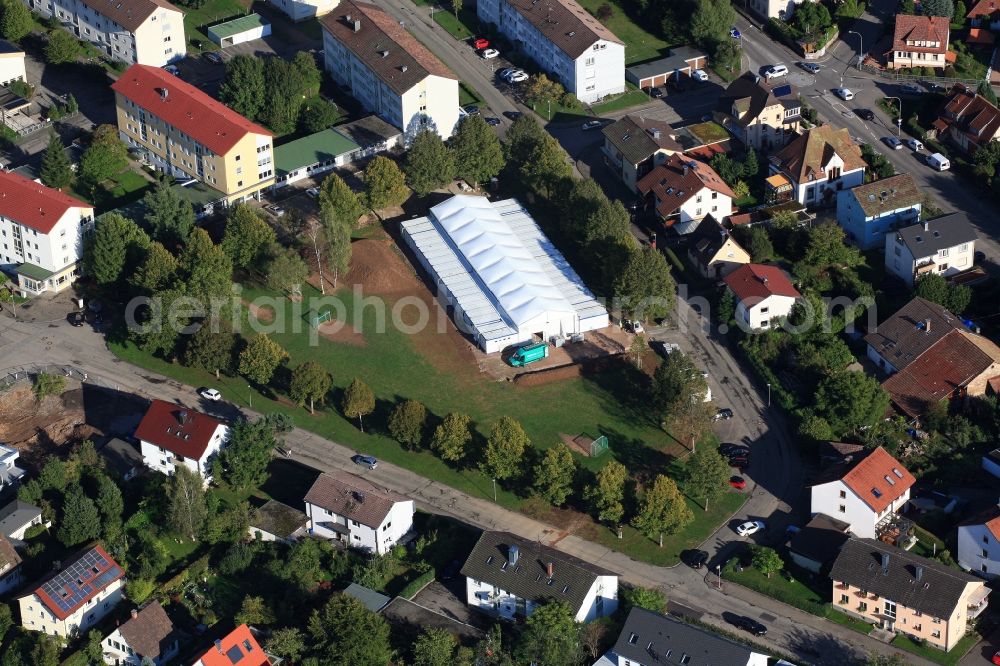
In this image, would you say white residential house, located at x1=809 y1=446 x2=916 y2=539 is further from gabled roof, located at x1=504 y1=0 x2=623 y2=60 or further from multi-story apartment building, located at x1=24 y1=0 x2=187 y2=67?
multi-story apartment building, located at x1=24 y1=0 x2=187 y2=67

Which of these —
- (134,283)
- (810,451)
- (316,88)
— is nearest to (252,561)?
(134,283)

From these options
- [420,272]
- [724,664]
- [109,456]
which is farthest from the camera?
[420,272]

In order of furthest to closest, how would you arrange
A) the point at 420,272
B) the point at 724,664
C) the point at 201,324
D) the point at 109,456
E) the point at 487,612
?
the point at 420,272 < the point at 201,324 < the point at 109,456 < the point at 487,612 < the point at 724,664

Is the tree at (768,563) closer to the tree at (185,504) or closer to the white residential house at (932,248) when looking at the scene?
the white residential house at (932,248)

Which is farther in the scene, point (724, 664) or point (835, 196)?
point (835, 196)

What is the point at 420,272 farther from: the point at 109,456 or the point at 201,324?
A: the point at 109,456

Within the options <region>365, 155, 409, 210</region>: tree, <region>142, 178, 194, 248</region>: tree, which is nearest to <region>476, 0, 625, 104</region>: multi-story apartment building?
<region>365, 155, 409, 210</region>: tree
